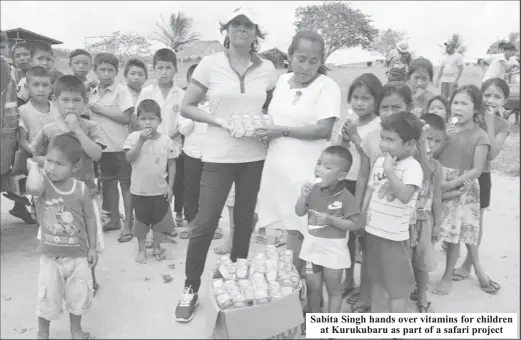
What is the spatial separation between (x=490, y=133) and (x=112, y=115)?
10.7 ft

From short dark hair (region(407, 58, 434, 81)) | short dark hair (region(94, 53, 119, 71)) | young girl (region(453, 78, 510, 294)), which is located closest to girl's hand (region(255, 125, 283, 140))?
young girl (region(453, 78, 510, 294))

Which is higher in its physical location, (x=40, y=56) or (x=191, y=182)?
(x=40, y=56)

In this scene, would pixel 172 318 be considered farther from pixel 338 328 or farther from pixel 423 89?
pixel 423 89

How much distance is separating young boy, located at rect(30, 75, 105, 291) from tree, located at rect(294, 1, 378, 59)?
32446mm

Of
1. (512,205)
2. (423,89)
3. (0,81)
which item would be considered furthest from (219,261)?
(512,205)

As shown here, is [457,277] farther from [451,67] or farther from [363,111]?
[451,67]

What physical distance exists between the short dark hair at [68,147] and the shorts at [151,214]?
126 centimetres

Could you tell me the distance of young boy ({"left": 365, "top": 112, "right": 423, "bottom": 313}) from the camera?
256 cm

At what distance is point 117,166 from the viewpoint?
175 inches

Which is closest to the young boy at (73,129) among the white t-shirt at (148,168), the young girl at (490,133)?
the white t-shirt at (148,168)

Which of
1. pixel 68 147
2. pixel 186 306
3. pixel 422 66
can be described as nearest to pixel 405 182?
pixel 186 306

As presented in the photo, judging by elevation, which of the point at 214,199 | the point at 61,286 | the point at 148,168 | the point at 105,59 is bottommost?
the point at 61,286

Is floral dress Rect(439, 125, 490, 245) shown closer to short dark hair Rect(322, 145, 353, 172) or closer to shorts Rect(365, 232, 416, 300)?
shorts Rect(365, 232, 416, 300)

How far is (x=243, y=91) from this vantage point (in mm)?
2832
